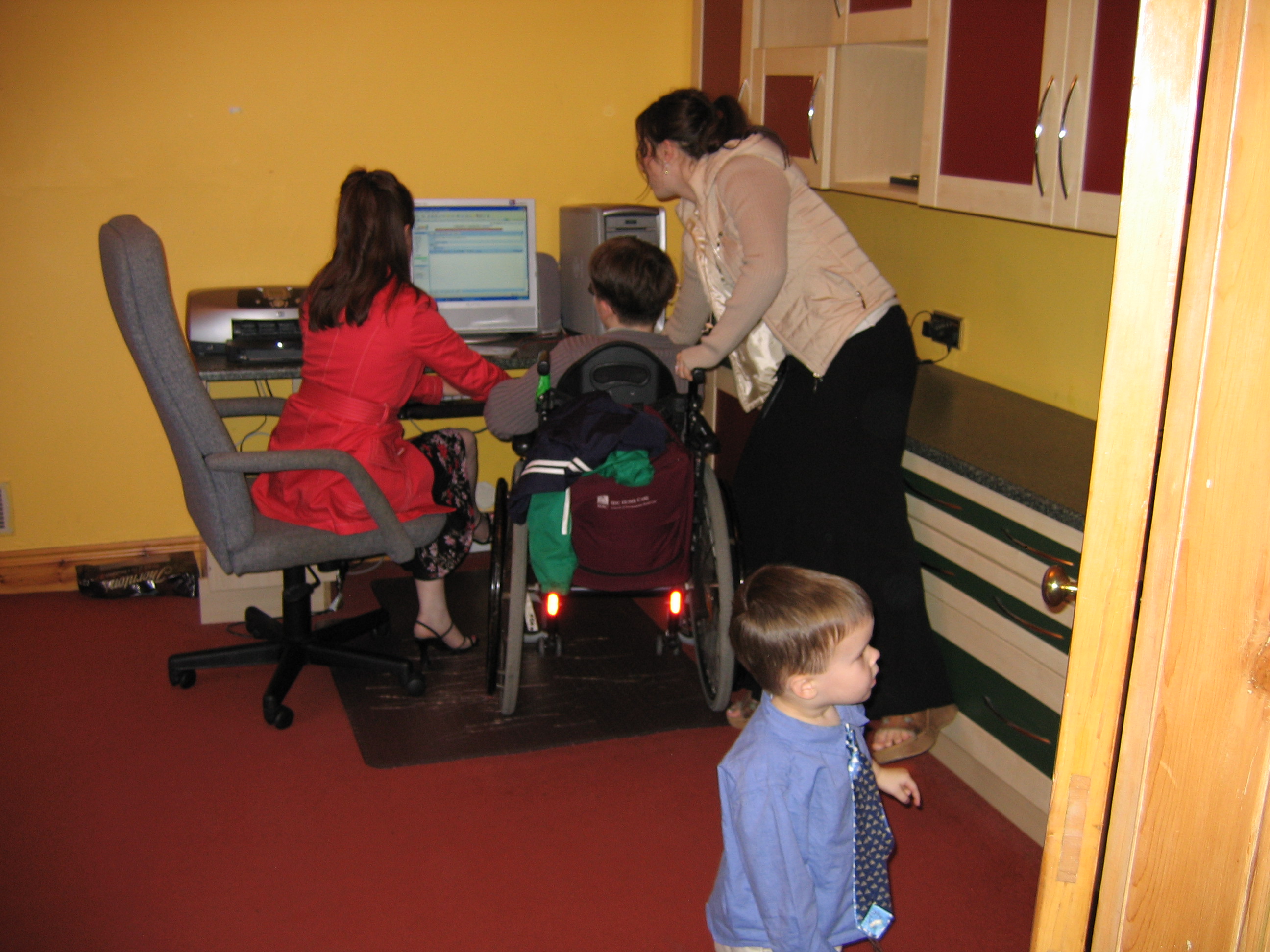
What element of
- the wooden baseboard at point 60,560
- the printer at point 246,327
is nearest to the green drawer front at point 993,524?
the printer at point 246,327

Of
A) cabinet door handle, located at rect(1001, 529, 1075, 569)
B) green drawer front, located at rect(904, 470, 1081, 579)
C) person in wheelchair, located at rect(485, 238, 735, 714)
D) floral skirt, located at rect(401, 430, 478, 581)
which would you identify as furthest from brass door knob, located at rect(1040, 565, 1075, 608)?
floral skirt, located at rect(401, 430, 478, 581)

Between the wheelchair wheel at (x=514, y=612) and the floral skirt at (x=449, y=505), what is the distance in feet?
0.86

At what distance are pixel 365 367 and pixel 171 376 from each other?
47cm

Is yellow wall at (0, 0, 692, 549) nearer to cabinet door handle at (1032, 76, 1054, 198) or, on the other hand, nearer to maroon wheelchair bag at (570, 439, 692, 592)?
maroon wheelchair bag at (570, 439, 692, 592)

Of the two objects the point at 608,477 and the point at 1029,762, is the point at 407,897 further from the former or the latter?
the point at 1029,762

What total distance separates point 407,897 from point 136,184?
229 cm

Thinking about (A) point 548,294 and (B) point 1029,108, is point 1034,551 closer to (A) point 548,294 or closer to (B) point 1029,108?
(B) point 1029,108

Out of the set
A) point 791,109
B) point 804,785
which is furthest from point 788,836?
point 791,109

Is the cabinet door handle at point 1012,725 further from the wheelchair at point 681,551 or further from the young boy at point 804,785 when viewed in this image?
the young boy at point 804,785

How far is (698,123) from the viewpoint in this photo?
2262 millimetres

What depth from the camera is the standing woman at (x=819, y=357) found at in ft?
7.15

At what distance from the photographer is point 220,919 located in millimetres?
1933

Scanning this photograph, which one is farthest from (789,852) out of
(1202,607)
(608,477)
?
(608,477)

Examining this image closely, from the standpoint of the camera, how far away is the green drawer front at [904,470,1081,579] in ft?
6.33
